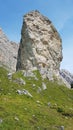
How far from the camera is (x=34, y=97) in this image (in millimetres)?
69688

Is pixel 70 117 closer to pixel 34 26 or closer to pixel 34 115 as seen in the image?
pixel 34 115

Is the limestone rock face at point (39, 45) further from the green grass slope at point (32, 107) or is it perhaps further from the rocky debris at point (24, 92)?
the rocky debris at point (24, 92)

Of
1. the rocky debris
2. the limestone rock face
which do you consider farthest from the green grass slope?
the limestone rock face

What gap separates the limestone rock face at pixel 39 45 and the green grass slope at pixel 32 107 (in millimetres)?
13895

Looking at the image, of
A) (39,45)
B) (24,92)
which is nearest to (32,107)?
(24,92)

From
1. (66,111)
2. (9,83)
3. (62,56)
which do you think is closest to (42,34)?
(62,56)

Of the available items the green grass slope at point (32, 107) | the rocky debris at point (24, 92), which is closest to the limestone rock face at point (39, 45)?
the green grass slope at point (32, 107)

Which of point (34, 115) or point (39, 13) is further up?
point (39, 13)

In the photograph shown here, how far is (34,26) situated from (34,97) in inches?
1445

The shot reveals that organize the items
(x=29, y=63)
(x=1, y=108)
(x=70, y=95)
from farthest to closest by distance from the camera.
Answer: (x=29, y=63)
(x=70, y=95)
(x=1, y=108)

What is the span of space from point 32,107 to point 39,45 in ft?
152

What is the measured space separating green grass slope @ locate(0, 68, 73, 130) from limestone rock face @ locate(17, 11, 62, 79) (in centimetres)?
1390

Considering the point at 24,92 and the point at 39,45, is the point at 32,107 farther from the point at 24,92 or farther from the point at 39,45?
the point at 39,45

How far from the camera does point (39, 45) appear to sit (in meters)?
99.9
